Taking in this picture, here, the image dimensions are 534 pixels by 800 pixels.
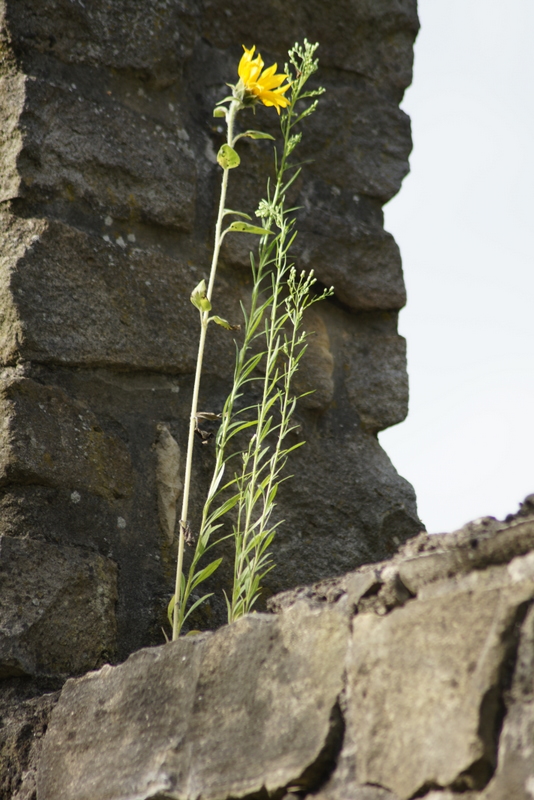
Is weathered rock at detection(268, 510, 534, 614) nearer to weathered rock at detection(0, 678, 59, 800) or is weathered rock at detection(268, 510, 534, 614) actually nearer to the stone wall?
weathered rock at detection(0, 678, 59, 800)

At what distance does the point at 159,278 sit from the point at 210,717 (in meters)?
1.11

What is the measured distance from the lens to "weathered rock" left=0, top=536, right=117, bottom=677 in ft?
5.42

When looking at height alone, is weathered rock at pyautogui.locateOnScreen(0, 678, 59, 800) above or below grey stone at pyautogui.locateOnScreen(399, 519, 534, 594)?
below

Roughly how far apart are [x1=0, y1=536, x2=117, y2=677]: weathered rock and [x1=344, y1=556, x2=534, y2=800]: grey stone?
782 mm

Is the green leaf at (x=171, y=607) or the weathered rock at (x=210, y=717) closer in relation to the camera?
the weathered rock at (x=210, y=717)

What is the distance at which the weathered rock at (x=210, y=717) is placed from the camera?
1.12 metres

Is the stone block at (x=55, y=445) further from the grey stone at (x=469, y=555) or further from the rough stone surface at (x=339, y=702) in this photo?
the grey stone at (x=469, y=555)

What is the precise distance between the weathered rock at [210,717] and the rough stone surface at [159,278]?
405 millimetres

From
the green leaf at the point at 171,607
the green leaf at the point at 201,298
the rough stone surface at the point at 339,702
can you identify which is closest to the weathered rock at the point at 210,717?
the rough stone surface at the point at 339,702

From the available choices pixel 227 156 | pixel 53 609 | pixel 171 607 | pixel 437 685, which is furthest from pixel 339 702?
pixel 227 156

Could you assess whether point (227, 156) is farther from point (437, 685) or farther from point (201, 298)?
point (437, 685)

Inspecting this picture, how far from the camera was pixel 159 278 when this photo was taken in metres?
2.07

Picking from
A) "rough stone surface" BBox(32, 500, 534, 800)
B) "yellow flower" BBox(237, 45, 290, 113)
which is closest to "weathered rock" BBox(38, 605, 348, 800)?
"rough stone surface" BBox(32, 500, 534, 800)

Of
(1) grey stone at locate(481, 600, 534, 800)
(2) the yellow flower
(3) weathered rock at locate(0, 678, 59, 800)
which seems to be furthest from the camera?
(2) the yellow flower
